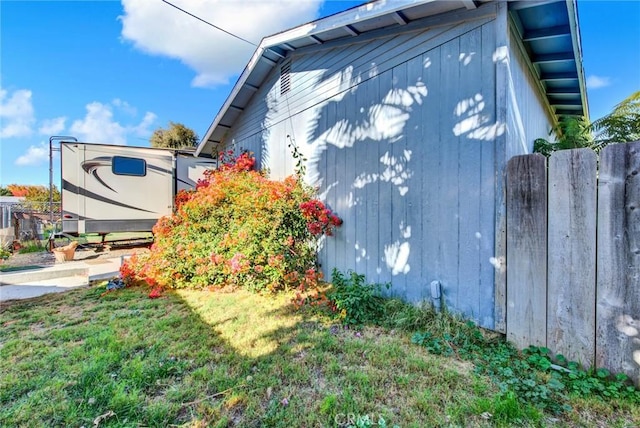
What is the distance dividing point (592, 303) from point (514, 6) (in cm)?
266

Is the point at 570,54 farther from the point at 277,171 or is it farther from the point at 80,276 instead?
the point at 80,276

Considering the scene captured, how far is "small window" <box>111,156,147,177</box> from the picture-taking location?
7824 millimetres

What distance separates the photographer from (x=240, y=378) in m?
2.03

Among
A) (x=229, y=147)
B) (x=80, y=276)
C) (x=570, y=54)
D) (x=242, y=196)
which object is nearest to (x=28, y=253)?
(x=80, y=276)

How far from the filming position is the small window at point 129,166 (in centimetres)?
782

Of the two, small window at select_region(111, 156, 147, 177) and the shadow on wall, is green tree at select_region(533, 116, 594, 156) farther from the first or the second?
small window at select_region(111, 156, 147, 177)

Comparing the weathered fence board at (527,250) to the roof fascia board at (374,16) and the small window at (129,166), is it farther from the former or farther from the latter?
the small window at (129,166)

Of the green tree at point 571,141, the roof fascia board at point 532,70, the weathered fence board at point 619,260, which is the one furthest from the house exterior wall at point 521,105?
the weathered fence board at point 619,260

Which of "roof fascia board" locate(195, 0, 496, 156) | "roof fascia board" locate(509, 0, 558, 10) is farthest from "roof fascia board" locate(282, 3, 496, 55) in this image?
"roof fascia board" locate(509, 0, 558, 10)

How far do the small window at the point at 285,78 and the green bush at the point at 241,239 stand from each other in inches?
74.0

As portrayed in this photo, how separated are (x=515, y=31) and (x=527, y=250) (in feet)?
7.62

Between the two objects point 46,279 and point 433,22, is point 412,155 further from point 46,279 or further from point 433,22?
point 46,279

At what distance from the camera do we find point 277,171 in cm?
551

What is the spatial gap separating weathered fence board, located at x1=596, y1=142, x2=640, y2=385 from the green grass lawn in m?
0.34
